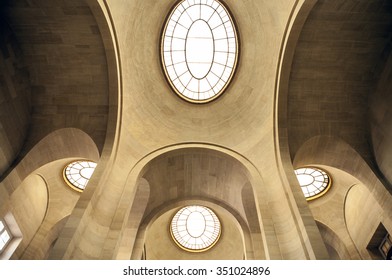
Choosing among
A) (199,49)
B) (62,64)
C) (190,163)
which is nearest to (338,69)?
(199,49)

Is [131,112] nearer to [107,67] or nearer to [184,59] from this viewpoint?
[107,67]

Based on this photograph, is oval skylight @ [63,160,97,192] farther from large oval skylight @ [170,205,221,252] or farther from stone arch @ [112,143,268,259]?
large oval skylight @ [170,205,221,252]

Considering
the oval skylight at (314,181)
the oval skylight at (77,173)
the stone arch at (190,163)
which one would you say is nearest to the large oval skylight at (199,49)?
the stone arch at (190,163)

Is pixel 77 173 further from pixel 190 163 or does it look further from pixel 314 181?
pixel 314 181

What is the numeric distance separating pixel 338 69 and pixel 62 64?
1108cm

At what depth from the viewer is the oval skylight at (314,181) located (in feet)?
52.3

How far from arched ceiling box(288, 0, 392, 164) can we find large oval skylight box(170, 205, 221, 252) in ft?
44.9

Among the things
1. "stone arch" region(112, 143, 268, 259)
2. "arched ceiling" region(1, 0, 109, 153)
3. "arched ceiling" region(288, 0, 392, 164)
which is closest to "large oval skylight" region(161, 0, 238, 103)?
"stone arch" region(112, 143, 268, 259)

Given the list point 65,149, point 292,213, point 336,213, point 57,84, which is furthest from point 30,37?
point 336,213

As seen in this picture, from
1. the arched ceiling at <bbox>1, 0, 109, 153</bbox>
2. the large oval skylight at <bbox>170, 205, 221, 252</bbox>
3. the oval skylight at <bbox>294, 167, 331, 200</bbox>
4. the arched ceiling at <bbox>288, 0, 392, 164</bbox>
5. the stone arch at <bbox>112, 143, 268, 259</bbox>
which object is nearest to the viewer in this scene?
the arched ceiling at <bbox>1, 0, 109, 153</bbox>

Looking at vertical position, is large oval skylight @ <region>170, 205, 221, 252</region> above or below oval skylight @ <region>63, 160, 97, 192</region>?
above

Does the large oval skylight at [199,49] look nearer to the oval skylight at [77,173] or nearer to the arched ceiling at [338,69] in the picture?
the arched ceiling at [338,69]

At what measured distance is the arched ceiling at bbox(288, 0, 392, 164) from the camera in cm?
923

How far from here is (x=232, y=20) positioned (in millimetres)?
12695
